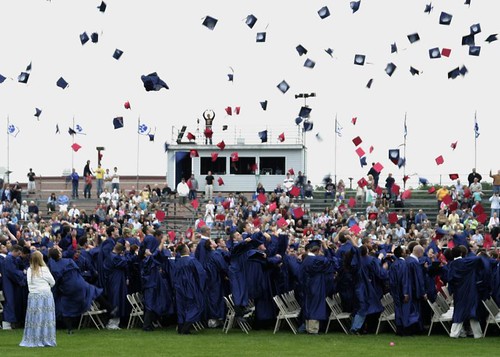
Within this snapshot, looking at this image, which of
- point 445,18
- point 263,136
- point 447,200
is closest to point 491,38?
point 445,18

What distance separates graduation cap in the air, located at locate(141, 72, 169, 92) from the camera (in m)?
28.8

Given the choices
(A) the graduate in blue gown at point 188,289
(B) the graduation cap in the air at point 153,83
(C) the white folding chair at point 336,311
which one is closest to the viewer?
(C) the white folding chair at point 336,311

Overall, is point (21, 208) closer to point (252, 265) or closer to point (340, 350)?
point (252, 265)

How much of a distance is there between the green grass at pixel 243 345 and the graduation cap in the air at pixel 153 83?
8353mm

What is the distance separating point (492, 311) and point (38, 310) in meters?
8.12

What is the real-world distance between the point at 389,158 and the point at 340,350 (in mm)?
25617

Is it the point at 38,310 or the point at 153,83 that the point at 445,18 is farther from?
the point at 38,310

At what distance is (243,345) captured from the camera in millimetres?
19891

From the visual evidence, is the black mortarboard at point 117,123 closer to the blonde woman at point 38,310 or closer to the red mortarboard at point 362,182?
the red mortarboard at point 362,182

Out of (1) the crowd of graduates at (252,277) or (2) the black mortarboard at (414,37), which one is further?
(2) the black mortarboard at (414,37)

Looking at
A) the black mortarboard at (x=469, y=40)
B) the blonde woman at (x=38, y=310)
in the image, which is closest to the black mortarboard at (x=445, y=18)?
the black mortarboard at (x=469, y=40)

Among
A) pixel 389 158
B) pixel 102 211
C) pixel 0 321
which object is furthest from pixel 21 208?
pixel 0 321

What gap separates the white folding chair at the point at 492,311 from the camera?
20719 mm

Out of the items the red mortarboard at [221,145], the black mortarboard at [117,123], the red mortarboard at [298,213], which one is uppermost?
the black mortarboard at [117,123]
